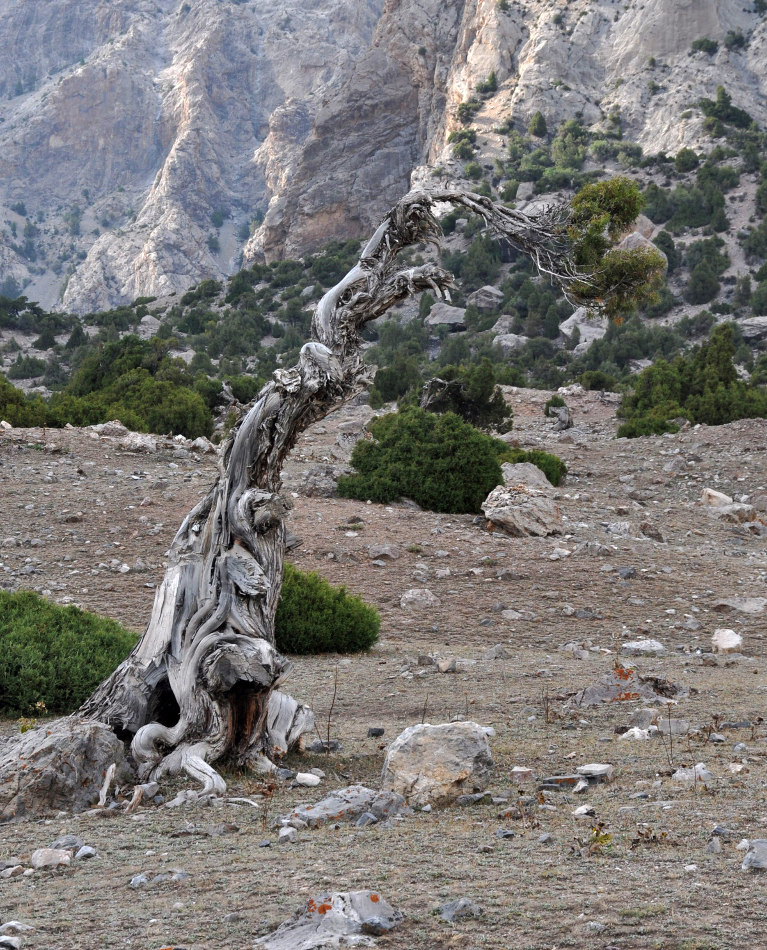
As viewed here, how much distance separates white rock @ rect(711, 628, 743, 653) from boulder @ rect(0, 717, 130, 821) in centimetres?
628

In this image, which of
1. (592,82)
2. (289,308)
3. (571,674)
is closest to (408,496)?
(571,674)

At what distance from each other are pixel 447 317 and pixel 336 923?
51.9 metres

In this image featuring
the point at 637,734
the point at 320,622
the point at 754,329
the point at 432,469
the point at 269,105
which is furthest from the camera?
the point at 269,105

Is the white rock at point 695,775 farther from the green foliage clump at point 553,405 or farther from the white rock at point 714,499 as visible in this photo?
the green foliage clump at point 553,405

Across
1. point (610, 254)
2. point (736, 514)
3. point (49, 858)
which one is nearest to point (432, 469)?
point (736, 514)

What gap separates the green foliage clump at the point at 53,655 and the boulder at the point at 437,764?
3363 millimetres

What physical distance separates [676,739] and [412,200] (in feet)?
11.8

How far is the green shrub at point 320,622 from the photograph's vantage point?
9812 millimetres

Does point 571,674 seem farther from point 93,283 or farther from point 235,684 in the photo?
point 93,283

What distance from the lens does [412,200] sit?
251 inches

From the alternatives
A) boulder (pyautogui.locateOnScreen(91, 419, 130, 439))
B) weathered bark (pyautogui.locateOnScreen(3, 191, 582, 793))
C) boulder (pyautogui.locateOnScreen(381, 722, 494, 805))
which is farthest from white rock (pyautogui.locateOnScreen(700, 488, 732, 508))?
boulder (pyautogui.locateOnScreen(381, 722, 494, 805))

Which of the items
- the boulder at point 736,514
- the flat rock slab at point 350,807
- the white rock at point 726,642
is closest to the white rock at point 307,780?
the flat rock slab at point 350,807

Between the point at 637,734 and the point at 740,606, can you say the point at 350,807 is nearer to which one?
the point at 637,734

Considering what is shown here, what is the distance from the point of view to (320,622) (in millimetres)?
9820
